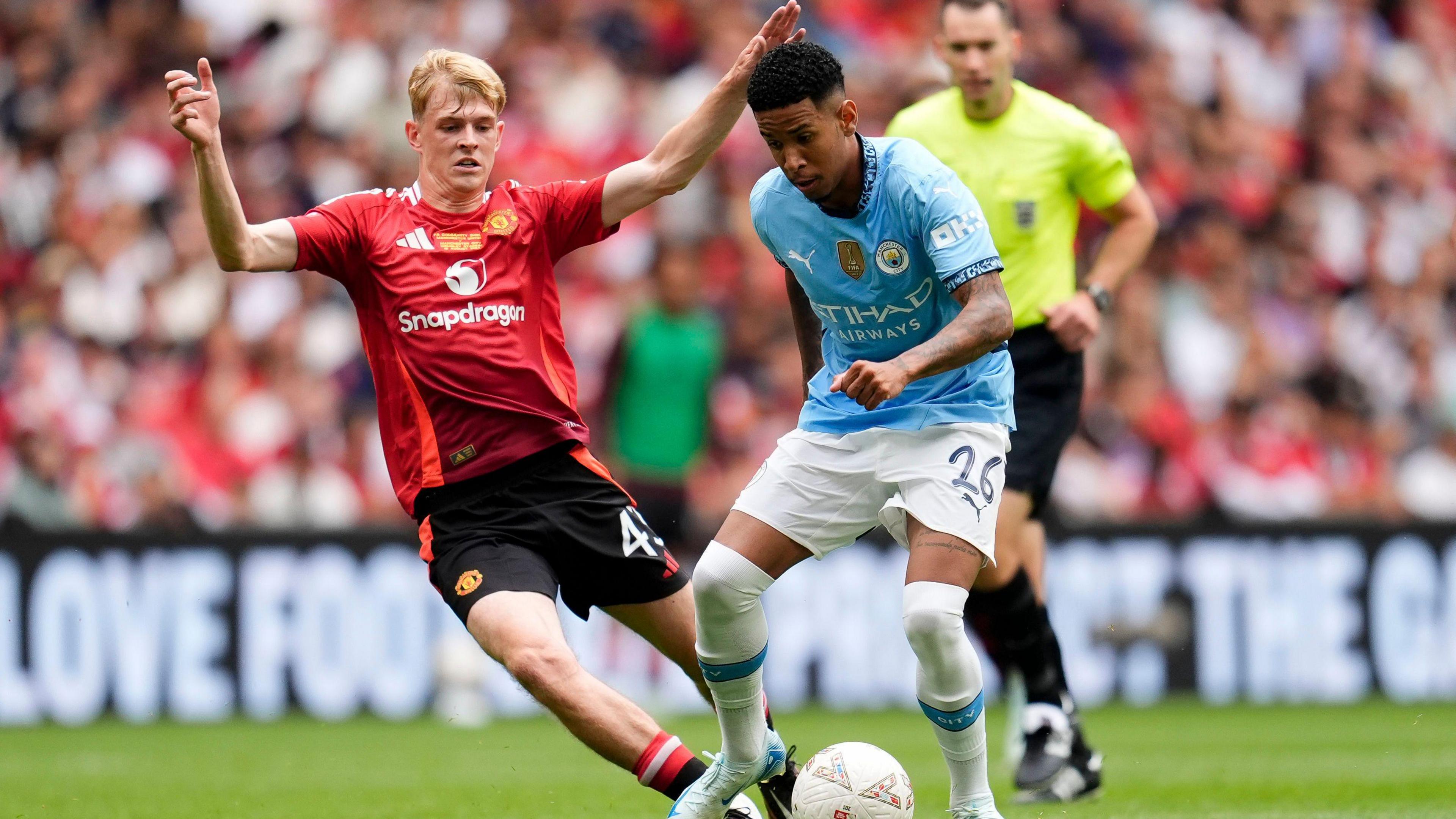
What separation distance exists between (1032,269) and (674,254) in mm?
4014

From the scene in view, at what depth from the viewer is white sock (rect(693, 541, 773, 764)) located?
566 centimetres

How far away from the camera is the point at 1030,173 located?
7.38 m

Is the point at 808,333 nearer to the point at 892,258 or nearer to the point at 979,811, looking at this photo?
the point at 892,258

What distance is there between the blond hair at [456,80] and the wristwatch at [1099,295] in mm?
2615

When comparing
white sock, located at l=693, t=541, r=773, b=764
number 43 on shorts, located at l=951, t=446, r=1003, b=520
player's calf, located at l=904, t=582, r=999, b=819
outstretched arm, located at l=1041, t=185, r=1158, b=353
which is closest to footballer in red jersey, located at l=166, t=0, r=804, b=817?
white sock, located at l=693, t=541, r=773, b=764

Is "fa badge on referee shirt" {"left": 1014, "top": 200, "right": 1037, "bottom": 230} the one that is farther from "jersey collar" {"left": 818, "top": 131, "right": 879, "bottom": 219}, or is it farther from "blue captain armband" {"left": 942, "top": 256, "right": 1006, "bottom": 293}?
"blue captain armband" {"left": 942, "top": 256, "right": 1006, "bottom": 293}

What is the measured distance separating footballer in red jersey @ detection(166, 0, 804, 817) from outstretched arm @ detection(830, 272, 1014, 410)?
42.6 inches

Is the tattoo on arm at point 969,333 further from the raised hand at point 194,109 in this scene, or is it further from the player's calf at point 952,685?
the raised hand at point 194,109

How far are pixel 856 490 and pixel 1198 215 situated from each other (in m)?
10.4

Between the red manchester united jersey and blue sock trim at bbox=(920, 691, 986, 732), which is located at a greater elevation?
the red manchester united jersey

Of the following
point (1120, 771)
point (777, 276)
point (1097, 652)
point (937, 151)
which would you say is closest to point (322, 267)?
point (937, 151)

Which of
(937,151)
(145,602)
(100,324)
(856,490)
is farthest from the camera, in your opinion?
(100,324)

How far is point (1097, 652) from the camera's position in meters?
12.1

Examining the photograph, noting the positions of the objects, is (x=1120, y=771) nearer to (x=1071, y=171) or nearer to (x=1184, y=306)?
(x=1071, y=171)
